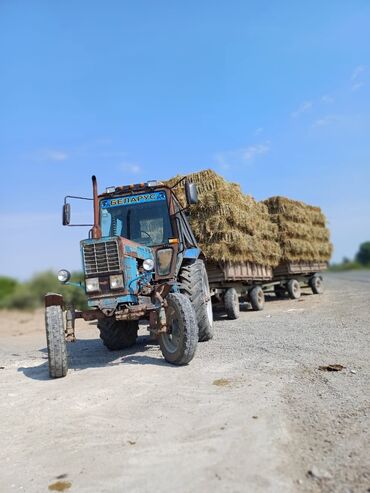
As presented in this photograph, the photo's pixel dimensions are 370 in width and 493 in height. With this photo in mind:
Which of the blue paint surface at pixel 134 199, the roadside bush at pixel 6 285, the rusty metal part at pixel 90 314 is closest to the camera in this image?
the rusty metal part at pixel 90 314

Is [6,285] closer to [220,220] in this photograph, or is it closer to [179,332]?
[220,220]

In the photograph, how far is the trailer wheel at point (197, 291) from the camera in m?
8.20

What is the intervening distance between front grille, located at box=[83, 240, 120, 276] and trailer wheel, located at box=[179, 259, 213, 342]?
61.2 inches

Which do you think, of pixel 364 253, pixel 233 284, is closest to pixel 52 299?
pixel 233 284

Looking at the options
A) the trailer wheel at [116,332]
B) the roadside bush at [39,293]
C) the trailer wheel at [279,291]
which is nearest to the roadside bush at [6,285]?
the roadside bush at [39,293]

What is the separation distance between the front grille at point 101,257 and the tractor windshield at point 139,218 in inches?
56.5

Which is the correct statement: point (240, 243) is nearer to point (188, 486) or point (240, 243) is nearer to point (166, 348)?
point (166, 348)

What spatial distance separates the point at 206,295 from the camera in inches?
355

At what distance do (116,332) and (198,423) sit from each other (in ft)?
14.8

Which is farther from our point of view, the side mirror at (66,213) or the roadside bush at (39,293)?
the roadside bush at (39,293)

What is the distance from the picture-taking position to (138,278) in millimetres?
7254

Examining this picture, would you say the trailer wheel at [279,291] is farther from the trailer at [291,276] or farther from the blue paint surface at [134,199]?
the blue paint surface at [134,199]

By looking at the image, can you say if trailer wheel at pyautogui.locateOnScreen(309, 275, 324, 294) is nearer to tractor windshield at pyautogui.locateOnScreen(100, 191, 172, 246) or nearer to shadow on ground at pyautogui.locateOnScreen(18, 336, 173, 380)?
shadow on ground at pyautogui.locateOnScreen(18, 336, 173, 380)

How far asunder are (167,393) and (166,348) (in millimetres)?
1528
